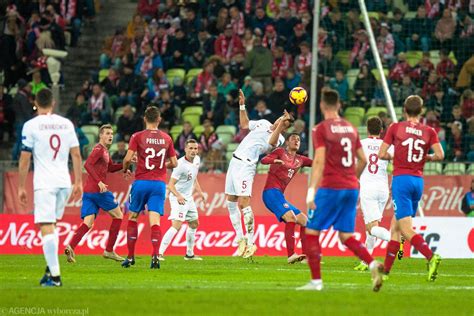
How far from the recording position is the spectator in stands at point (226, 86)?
3262 cm

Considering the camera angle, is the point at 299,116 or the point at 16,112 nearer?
the point at 299,116

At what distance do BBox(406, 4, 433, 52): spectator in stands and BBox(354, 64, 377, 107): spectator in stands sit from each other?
1.63 m

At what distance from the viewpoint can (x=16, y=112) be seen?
112 ft

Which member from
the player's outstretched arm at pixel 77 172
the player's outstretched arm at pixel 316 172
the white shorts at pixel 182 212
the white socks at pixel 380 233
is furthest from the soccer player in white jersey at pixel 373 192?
the player's outstretched arm at pixel 77 172

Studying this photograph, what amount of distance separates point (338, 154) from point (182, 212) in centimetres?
978

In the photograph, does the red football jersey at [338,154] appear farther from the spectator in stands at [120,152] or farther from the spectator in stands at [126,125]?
the spectator in stands at [126,125]

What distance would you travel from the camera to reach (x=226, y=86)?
32750 millimetres

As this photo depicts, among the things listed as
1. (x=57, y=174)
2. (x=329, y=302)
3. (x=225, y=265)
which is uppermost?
(x=57, y=174)

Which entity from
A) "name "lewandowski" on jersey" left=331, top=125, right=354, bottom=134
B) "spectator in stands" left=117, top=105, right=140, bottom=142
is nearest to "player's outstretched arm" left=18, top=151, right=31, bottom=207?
"name "lewandowski" on jersey" left=331, top=125, right=354, bottom=134

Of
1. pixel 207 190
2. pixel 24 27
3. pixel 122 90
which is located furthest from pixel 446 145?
pixel 24 27

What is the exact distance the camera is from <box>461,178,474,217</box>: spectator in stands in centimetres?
2770

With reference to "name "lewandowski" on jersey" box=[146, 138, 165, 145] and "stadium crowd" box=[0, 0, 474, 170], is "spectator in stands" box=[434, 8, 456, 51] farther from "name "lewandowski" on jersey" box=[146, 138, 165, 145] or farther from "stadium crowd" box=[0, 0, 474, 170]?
"name "lewandowski" on jersey" box=[146, 138, 165, 145]

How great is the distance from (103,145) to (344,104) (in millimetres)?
10509

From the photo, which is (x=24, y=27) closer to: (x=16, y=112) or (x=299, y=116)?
(x=16, y=112)
